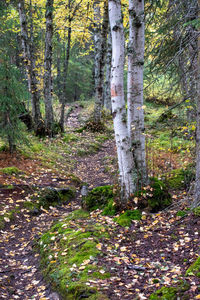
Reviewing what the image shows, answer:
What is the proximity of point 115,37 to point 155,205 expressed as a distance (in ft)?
11.2

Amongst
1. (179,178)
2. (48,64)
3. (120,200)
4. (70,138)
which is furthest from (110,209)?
(48,64)

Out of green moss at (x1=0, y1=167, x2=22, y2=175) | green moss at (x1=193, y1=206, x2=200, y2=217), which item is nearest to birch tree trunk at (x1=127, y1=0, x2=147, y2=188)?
green moss at (x1=193, y1=206, x2=200, y2=217)

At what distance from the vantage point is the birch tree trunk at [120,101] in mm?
4946

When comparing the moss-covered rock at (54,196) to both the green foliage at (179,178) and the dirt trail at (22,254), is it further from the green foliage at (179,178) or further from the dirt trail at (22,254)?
the green foliage at (179,178)

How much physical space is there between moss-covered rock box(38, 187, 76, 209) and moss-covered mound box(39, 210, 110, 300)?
1.56m

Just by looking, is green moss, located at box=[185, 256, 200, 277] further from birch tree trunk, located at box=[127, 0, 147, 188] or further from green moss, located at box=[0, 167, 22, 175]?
green moss, located at box=[0, 167, 22, 175]

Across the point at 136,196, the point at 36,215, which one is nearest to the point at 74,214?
the point at 36,215

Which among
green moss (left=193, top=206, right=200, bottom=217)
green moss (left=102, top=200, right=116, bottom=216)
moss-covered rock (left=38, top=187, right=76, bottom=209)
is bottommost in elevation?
moss-covered rock (left=38, top=187, right=76, bottom=209)

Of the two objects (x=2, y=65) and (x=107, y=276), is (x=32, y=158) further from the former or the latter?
(x=107, y=276)

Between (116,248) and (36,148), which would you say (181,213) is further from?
(36,148)

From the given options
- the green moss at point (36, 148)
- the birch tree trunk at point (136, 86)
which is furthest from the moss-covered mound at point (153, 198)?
the green moss at point (36, 148)

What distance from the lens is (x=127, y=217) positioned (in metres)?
4.96

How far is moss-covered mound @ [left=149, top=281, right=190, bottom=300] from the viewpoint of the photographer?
8.68ft

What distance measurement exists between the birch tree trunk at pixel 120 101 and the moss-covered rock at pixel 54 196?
2322 mm
